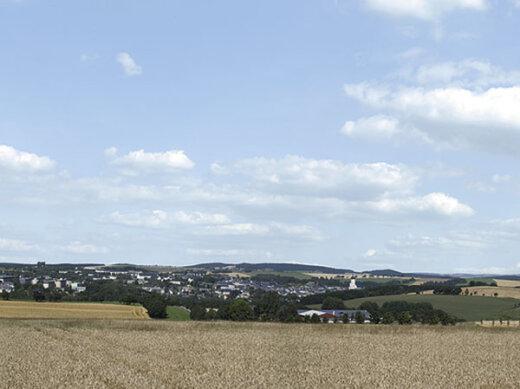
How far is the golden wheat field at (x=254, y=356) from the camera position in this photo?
65.5ft

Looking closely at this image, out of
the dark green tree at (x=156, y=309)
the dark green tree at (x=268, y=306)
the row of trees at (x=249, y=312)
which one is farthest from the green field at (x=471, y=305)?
the dark green tree at (x=156, y=309)

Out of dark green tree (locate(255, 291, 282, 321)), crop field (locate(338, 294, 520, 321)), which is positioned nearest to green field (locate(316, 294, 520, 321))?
crop field (locate(338, 294, 520, 321))

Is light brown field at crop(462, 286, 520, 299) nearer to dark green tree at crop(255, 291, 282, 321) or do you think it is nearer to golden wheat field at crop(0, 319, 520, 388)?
dark green tree at crop(255, 291, 282, 321)

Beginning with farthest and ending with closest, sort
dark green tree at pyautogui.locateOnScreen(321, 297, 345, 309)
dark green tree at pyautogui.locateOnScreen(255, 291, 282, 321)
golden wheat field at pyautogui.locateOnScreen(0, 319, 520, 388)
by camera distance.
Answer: dark green tree at pyautogui.locateOnScreen(321, 297, 345, 309) → dark green tree at pyautogui.locateOnScreen(255, 291, 282, 321) → golden wheat field at pyautogui.locateOnScreen(0, 319, 520, 388)

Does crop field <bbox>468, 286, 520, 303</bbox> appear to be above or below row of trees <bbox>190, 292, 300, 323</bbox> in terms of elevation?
above

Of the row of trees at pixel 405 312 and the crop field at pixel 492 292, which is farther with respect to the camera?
the crop field at pixel 492 292

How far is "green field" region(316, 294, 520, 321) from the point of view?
115312 mm

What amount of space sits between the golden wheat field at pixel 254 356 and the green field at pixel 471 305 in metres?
78.1

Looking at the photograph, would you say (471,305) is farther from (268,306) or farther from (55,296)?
(55,296)

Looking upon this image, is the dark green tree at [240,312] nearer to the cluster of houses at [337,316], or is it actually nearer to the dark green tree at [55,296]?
the cluster of houses at [337,316]

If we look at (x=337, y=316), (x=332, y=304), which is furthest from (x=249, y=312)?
(x=332, y=304)

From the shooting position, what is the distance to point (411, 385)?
1922 cm

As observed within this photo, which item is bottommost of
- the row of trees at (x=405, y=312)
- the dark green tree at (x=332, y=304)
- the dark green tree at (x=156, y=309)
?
the dark green tree at (x=332, y=304)

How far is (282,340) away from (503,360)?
42.3ft
